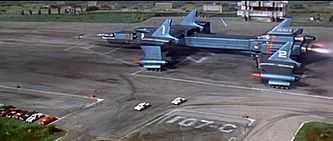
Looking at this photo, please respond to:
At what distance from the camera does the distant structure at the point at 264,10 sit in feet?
358

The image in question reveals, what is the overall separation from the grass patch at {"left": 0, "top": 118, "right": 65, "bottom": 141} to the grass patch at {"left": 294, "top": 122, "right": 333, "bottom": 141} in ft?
70.8

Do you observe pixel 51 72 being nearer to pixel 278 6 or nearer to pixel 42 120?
pixel 42 120

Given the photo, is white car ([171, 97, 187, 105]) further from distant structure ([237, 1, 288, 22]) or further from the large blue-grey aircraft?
distant structure ([237, 1, 288, 22])

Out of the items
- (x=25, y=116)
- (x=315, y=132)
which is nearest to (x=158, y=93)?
(x=25, y=116)

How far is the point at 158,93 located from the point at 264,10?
6344 centimetres

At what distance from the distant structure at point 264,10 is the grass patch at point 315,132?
6941cm

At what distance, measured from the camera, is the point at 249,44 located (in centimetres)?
6769

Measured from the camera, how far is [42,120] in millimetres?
46031

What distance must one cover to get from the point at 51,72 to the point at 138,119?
24.9 meters

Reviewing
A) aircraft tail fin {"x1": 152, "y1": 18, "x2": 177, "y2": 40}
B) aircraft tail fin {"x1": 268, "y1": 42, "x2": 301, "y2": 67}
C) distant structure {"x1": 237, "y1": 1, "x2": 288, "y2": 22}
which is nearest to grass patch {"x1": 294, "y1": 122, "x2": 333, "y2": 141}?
aircraft tail fin {"x1": 268, "y1": 42, "x2": 301, "y2": 67}

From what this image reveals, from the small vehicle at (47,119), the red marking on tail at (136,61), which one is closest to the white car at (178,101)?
the small vehicle at (47,119)

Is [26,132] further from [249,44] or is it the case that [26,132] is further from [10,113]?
[249,44]

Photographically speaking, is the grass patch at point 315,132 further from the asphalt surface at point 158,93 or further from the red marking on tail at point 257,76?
the red marking on tail at point 257,76

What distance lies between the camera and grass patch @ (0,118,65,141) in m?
41.0
